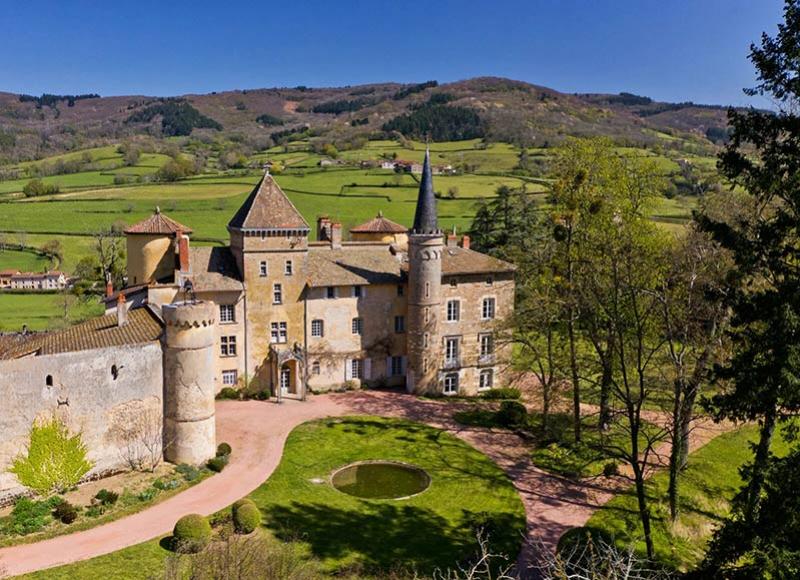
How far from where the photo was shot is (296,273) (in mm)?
43219

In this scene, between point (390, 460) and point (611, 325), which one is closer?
point (611, 325)

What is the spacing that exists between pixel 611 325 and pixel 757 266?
1135 centimetres

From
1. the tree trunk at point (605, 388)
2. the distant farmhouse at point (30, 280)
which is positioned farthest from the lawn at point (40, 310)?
the tree trunk at point (605, 388)

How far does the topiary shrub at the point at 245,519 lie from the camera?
84.5 feet

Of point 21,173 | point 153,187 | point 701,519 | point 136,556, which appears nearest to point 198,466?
point 136,556

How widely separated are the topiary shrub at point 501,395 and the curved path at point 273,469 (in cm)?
273

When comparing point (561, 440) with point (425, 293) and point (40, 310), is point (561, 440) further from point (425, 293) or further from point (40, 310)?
point (40, 310)

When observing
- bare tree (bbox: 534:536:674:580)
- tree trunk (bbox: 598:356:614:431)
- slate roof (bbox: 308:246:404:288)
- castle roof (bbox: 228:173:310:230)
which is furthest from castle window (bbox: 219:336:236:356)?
bare tree (bbox: 534:536:674:580)

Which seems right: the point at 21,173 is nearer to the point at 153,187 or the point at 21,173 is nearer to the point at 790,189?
the point at 153,187

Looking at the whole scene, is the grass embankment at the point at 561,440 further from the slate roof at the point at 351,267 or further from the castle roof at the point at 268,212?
the castle roof at the point at 268,212

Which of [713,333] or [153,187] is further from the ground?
[153,187]

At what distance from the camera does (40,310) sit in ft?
212

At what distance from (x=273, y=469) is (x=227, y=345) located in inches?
479

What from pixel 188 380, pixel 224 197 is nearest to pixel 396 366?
pixel 188 380
